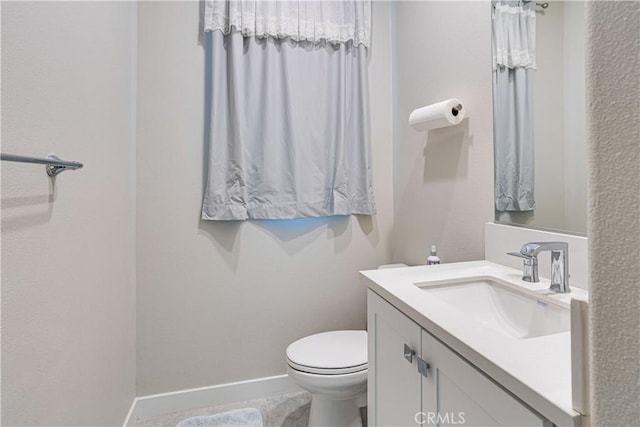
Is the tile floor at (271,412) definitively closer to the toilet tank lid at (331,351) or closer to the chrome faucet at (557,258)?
the toilet tank lid at (331,351)

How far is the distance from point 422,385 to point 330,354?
74 centimetres

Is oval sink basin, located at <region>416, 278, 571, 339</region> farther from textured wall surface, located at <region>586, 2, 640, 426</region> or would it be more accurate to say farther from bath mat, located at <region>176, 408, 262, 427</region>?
bath mat, located at <region>176, 408, 262, 427</region>

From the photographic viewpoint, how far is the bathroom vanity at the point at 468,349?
19.7 inches

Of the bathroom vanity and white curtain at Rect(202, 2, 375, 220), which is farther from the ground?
white curtain at Rect(202, 2, 375, 220)

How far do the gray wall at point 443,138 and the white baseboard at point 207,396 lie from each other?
104 centimetres

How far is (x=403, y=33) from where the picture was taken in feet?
6.11

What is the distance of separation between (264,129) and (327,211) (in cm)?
57

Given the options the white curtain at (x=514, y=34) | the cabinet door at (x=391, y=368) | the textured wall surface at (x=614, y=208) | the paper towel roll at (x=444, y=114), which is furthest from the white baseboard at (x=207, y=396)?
the white curtain at (x=514, y=34)

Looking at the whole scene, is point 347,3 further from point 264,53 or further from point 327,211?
point 327,211

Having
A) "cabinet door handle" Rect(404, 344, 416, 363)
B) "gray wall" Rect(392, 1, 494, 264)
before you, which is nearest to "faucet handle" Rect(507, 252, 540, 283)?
"gray wall" Rect(392, 1, 494, 264)

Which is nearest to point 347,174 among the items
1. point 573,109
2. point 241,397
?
point 573,109

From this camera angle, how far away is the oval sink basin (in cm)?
85

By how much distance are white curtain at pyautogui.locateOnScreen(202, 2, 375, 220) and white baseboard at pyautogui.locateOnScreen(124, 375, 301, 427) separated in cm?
94

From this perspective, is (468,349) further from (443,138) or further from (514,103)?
(443,138)
